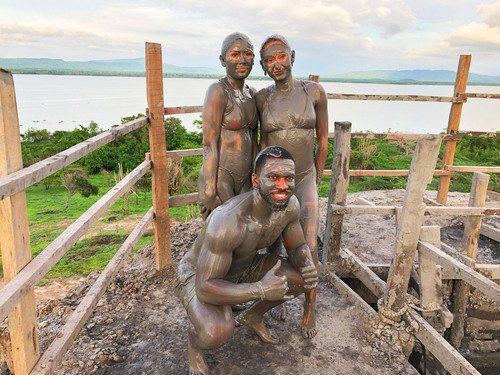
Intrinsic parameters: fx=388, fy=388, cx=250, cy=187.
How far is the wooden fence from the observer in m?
1.81

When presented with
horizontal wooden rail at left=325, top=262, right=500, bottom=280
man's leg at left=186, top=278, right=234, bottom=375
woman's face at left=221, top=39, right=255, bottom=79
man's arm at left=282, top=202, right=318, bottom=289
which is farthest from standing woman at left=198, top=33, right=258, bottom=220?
horizontal wooden rail at left=325, top=262, right=500, bottom=280

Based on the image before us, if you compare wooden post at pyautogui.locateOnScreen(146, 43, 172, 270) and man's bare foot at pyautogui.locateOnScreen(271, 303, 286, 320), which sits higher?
wooden post at pyautogui.locateOnScreen(146, 43, 172, 270)

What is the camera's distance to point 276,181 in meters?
2.12

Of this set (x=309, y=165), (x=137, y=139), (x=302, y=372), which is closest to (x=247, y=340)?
(x=302, y=372)

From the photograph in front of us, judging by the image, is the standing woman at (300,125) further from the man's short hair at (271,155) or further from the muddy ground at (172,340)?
the man's short hair at (271,155)

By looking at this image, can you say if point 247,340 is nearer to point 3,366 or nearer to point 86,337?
point 86,337

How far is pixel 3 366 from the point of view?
8.82ft

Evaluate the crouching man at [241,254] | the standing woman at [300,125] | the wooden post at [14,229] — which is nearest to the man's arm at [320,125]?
the standing woman at [300,125]

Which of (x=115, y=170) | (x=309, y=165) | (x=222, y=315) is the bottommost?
(x=115, y=170)

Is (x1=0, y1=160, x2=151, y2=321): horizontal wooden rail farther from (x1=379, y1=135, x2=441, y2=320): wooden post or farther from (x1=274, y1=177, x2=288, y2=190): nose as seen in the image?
(x1=379, y1=135, x2=441, y2=320): wooden post

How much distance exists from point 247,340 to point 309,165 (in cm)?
139

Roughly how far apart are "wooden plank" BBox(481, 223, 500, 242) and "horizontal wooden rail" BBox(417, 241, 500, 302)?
7.31 feet

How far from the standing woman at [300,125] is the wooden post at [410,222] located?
0.65 m

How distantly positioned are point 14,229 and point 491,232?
16.2ft
